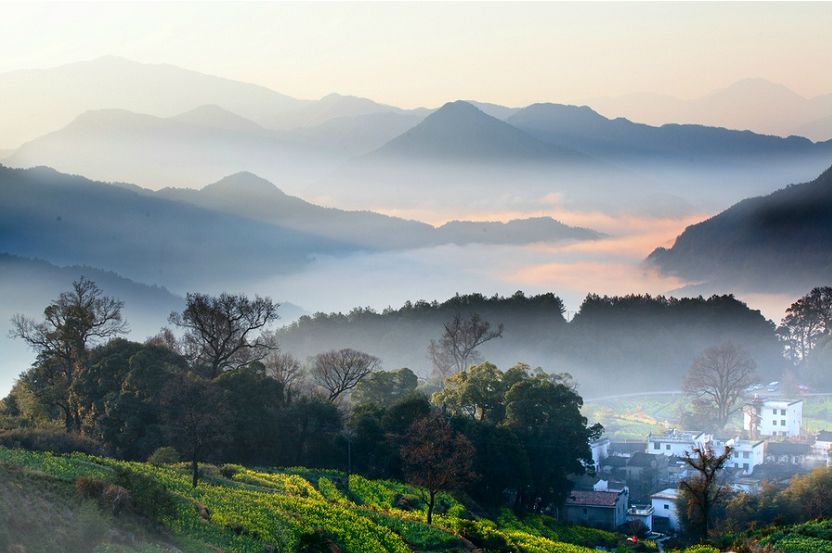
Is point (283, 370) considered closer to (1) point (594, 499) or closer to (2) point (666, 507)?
(1) point (594, 499)

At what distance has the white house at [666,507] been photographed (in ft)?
158

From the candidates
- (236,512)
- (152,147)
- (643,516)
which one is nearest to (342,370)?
(643,516)

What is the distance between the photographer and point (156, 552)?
66.4 feet

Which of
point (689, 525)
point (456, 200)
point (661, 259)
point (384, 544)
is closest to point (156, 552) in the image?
point (384, 544)

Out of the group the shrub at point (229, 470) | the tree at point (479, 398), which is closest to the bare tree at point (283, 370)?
the tree at point (479, 398)

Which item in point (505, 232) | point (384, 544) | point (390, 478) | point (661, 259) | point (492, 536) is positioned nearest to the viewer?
point (384, 544)

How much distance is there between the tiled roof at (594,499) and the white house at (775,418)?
20689mm

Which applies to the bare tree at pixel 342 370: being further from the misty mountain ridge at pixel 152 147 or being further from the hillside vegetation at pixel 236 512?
the misty mountain ridge at pixel 152 147

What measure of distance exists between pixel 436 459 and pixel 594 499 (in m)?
16.6

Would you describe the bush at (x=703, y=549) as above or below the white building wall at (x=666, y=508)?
below

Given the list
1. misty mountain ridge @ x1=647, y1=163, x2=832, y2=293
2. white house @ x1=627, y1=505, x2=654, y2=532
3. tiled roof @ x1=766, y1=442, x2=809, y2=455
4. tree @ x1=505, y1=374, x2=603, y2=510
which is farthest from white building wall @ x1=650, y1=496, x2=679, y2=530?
misty mountain ridge @ x1=647, y1=163, x2=832, y2=293

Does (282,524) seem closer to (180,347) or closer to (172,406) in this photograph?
(172,406)

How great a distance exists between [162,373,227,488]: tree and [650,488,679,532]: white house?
22.6 metres

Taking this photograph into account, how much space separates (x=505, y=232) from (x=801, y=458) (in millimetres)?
107293
